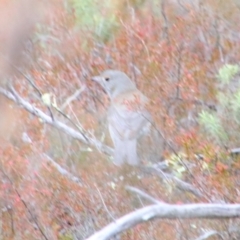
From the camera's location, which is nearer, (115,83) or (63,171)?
(63,171)

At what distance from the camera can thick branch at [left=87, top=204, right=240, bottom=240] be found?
4.61 m

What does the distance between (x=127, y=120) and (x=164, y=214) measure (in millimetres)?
2896

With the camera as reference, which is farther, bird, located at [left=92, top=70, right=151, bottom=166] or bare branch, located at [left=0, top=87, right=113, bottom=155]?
bare branch, located at [left=0, top=87, right=113, bottom=155]

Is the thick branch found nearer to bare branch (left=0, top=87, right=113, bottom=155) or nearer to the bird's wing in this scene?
the bird's wing

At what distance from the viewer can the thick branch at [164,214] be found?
15.1 feet

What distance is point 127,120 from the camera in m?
7.76

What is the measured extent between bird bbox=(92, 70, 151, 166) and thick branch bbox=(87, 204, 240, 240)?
205 centimetres

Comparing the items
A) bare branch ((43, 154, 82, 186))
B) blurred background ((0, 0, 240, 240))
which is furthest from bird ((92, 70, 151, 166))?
bare branch ((43, 154, 82, 186))

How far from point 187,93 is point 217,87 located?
0.28 m

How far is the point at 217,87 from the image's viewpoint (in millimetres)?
7988

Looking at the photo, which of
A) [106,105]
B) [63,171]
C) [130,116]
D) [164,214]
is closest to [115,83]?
[106,105]

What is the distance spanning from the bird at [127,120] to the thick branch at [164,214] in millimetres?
2052

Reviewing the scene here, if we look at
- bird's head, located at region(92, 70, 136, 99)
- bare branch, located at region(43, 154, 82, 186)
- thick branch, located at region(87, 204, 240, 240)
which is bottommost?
thick branch, located at region(87, 204, 240, 240)

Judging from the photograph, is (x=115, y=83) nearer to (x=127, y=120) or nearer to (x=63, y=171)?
(x=127, y=120)
